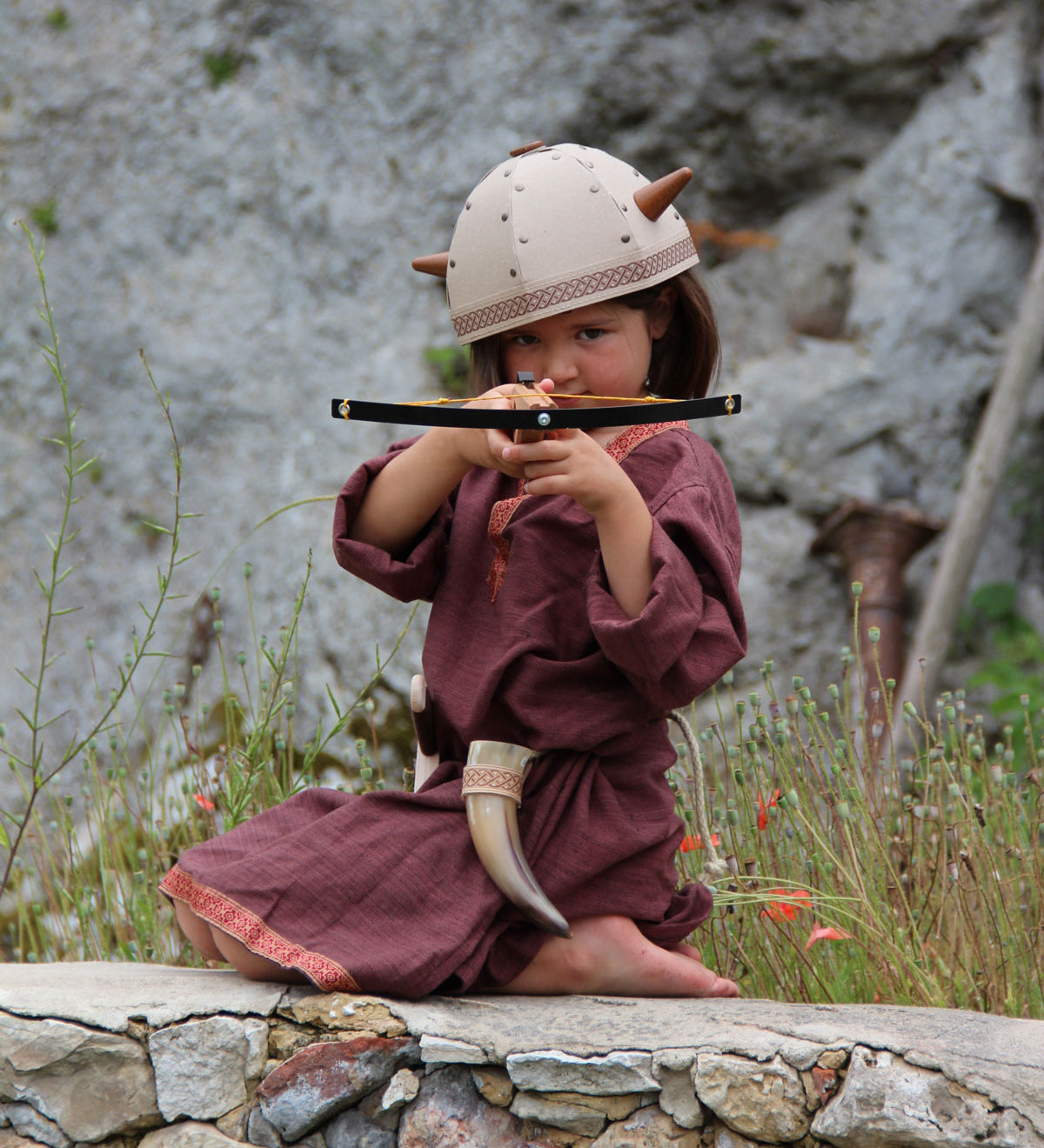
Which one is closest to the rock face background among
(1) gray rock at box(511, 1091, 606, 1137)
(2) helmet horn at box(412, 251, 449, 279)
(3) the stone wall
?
(2) helmet horn at box(412, 251, 449, 279)

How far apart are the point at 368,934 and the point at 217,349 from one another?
377 centimetres

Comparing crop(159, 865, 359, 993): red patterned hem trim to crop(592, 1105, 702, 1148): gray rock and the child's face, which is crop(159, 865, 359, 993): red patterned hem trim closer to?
crop(592, 1105, 702, 1148): gray rock

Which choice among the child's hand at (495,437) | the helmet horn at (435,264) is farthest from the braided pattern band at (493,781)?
the helmet horn at (435,264)

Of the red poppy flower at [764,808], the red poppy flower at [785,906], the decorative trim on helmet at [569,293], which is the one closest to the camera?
the decorative trim on helmet at [569,293]

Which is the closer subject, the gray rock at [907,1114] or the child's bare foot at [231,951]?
the gray rock at [907,1114]

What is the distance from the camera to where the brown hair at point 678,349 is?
6.74 feet

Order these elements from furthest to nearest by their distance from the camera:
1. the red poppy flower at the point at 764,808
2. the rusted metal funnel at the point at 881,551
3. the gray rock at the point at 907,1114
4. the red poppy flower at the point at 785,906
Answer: the rusted metal funnel at the point at 881,551
the red poppy flower at the point at 764,808
the red poppy flower at the point at 785,906
the gray rock at the point at 907,1114

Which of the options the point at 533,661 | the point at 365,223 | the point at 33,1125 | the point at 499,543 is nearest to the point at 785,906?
the point at 533,661

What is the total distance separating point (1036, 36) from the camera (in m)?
5.29

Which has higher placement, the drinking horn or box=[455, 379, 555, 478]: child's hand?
box=[455, 379, 555, 478]: child's hand

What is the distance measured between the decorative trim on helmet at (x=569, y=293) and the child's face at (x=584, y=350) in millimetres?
37

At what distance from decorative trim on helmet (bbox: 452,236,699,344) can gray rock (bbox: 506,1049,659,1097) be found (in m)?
1.07

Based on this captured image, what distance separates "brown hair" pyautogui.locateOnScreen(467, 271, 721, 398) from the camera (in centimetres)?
205

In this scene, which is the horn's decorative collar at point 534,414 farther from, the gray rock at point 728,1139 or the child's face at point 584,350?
the gray rock at point 728,1139
